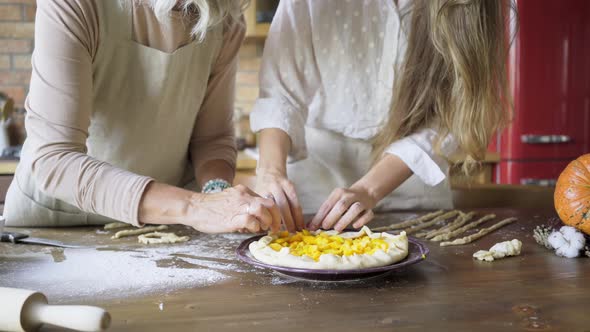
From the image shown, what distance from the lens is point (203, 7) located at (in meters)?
1.33

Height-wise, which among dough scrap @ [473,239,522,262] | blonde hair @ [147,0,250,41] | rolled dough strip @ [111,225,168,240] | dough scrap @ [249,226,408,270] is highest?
blonde hair @ [147,0,250,41]

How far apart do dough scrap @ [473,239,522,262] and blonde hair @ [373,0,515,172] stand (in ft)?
1.18

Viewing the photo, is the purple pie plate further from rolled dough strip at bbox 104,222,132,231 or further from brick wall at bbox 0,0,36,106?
brick wall at bbox 0,0,36,106

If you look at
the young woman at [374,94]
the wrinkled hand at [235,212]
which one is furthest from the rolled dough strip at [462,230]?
the wrinkled hand at [235,212]

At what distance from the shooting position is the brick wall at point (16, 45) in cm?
358

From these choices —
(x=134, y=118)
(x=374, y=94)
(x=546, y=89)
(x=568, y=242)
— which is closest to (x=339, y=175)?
(x=374, y=94)

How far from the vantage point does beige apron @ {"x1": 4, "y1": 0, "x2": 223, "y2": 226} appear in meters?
1.44

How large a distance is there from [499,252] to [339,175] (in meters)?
0.71

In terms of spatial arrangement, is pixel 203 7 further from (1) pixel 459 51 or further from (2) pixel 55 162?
(1) pixel 459 51

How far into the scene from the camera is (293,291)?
106 cm

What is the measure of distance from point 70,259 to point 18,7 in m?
2.80

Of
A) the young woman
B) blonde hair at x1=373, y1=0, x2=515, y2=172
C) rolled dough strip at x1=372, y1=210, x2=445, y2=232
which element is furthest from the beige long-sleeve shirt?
blonde hair at x1=373, y1=0, x2=515, y2=172

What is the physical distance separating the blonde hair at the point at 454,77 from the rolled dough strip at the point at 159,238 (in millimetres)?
593

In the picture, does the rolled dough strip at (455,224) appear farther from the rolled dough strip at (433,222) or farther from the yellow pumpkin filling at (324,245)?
the yellow pumpkin filling at (324,245)
